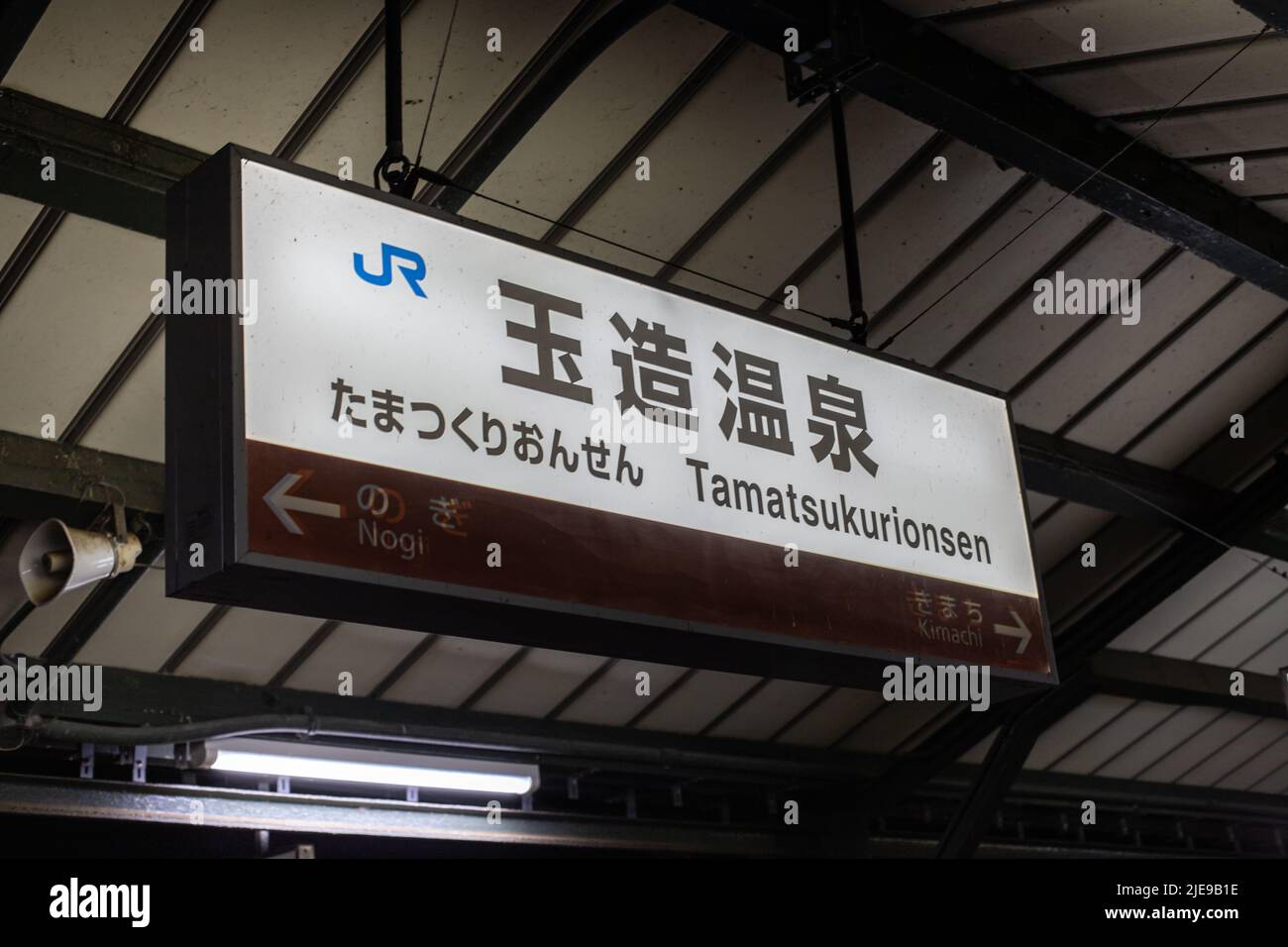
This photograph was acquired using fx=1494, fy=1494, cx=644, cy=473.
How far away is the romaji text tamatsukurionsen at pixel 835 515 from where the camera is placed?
3529 mm

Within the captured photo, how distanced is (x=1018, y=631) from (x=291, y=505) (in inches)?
82.3

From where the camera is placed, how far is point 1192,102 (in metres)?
5.40

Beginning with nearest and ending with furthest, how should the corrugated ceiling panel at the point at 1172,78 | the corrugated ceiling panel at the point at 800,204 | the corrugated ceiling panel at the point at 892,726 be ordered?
the corrugated ceiling panel at the point at 1172,78, the corrugated ceiling panel at the point at 800,204, the corrugated ceiling panel at the point at 892,726

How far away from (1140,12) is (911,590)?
2291 mm

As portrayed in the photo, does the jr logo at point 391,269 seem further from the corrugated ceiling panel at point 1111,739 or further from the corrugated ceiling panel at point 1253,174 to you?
the corrugated ceiling panel at point 1111,739

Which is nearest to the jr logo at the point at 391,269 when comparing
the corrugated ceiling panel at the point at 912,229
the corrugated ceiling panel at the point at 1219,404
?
the corrugated ceiling panel at the point at 912,229

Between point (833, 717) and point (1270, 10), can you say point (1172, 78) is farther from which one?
point (833, 717)

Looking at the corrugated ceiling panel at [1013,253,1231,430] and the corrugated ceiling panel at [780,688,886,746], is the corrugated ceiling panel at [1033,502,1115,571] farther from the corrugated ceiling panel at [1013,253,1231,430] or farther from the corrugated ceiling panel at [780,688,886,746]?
the corrugated ceiling panel at [780,688,886,746]

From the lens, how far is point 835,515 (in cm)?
372

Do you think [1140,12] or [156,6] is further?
[1140,12]

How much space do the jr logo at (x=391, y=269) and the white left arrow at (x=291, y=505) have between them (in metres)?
0.55

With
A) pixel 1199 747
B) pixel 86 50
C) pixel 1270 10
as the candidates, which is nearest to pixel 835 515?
pixel 1270 10

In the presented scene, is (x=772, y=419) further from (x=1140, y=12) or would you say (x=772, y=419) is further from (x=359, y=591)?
(x=1140, y=12)
